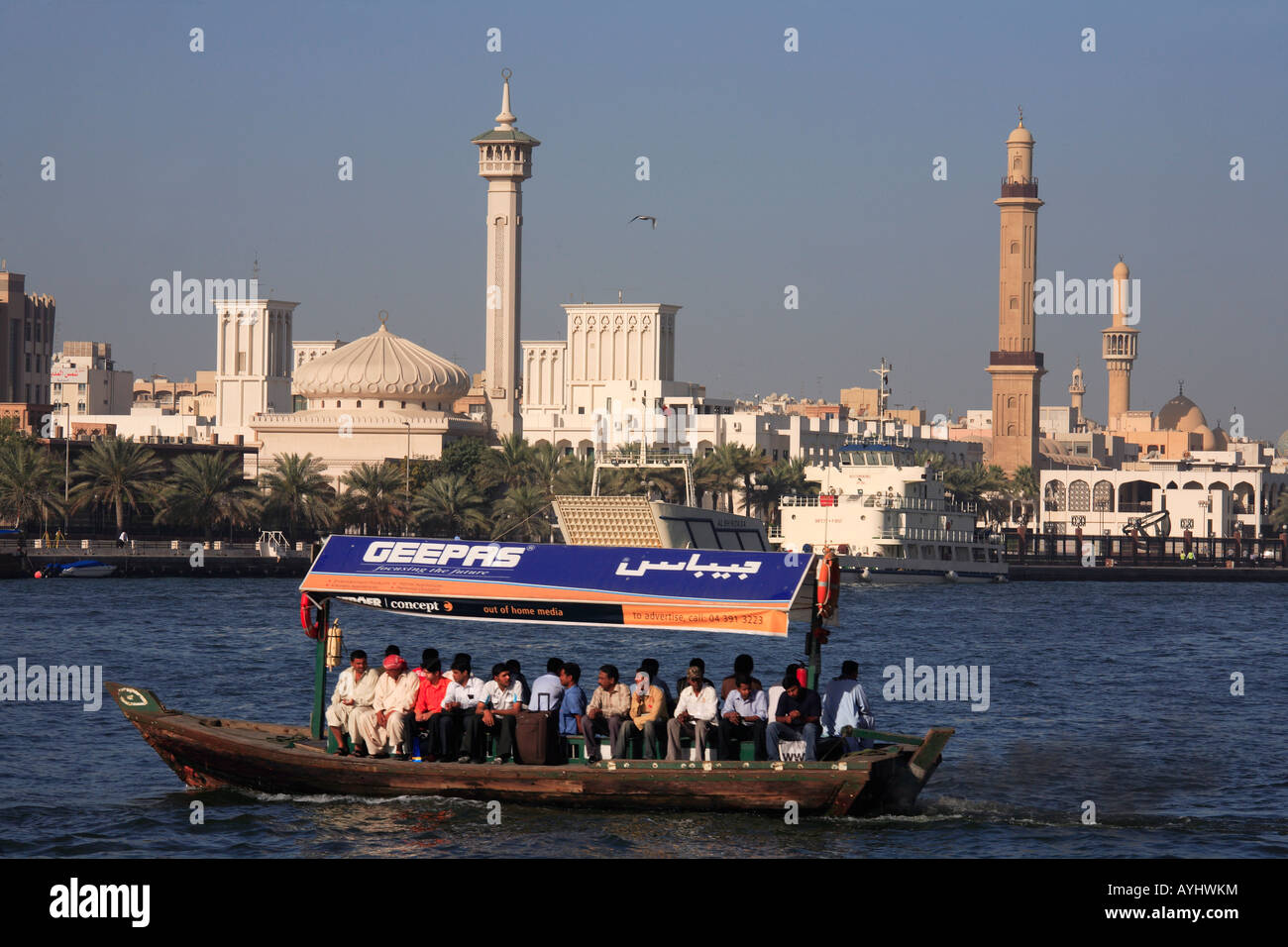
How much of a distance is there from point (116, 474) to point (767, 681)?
6123cm

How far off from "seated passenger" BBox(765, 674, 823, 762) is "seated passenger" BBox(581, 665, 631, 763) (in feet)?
6.40

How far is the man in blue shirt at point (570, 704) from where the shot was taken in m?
24.9

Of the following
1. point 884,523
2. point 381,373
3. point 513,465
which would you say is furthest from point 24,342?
point 884,523

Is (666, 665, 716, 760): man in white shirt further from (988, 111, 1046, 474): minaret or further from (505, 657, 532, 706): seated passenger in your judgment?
(988, 111, 1046, 474): minaret

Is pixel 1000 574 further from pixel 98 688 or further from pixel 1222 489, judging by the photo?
pixel 98 688

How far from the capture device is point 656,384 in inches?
5679

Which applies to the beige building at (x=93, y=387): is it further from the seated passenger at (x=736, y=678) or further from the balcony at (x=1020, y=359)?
the seated passenger at (x=736, y=678)

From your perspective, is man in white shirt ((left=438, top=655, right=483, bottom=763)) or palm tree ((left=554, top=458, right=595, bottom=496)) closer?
man in white shirt ((left=438, top=655, right=483, bottom=763))

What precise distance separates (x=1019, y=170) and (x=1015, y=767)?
16401cm

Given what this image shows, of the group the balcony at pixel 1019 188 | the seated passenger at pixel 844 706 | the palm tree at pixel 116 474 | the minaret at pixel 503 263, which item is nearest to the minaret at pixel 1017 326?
the balcony at pixel 1019 188

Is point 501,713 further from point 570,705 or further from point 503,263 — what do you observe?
point 503,263

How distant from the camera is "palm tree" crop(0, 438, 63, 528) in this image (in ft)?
313

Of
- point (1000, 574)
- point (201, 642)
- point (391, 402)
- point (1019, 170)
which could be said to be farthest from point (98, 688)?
point (1019, 170)

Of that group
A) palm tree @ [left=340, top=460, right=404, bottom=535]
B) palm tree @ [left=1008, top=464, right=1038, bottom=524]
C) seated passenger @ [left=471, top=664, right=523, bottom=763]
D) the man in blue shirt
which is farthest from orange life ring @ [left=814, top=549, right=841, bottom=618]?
palm tree @ [left=1008, top=464, right=1038, bottom=524]
